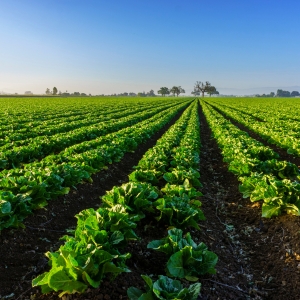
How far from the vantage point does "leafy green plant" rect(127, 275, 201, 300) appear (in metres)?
3.19

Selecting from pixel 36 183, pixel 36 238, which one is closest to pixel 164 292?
pixel 36 238

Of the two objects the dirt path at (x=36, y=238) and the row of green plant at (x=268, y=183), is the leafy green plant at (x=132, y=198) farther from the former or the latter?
the row of green plant at (x=268, y=183)

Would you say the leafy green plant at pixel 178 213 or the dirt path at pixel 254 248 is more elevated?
the leafy green plant at pixel 178 213

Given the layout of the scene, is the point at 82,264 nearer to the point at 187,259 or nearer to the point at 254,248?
the point at 187,259

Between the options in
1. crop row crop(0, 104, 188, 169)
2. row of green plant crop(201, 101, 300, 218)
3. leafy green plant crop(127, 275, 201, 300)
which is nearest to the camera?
leafy green plant crop(127, 275, 201, 300)

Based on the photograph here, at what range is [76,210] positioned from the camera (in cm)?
711

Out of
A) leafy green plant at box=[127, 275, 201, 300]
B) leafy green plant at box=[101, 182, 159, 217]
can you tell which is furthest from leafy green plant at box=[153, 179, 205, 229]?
leafy green plant at box=[127, 275, 201, 300]

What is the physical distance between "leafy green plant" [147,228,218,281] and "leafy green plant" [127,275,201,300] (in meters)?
0.58

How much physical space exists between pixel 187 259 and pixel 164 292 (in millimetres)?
926

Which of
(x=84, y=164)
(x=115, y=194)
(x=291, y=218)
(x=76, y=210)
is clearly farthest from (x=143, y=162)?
(x=291, y=218)

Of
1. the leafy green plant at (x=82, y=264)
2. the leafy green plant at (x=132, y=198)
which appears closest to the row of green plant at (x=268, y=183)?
the leafy green plant at (x=132, y=198)

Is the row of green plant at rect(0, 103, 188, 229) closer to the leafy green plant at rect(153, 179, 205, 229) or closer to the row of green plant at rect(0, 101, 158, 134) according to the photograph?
the leafy green plant at rect(153, 179, 205, 229)

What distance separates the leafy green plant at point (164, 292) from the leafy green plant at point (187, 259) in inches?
22.7

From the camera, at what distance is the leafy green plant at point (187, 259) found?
13.1 feet
